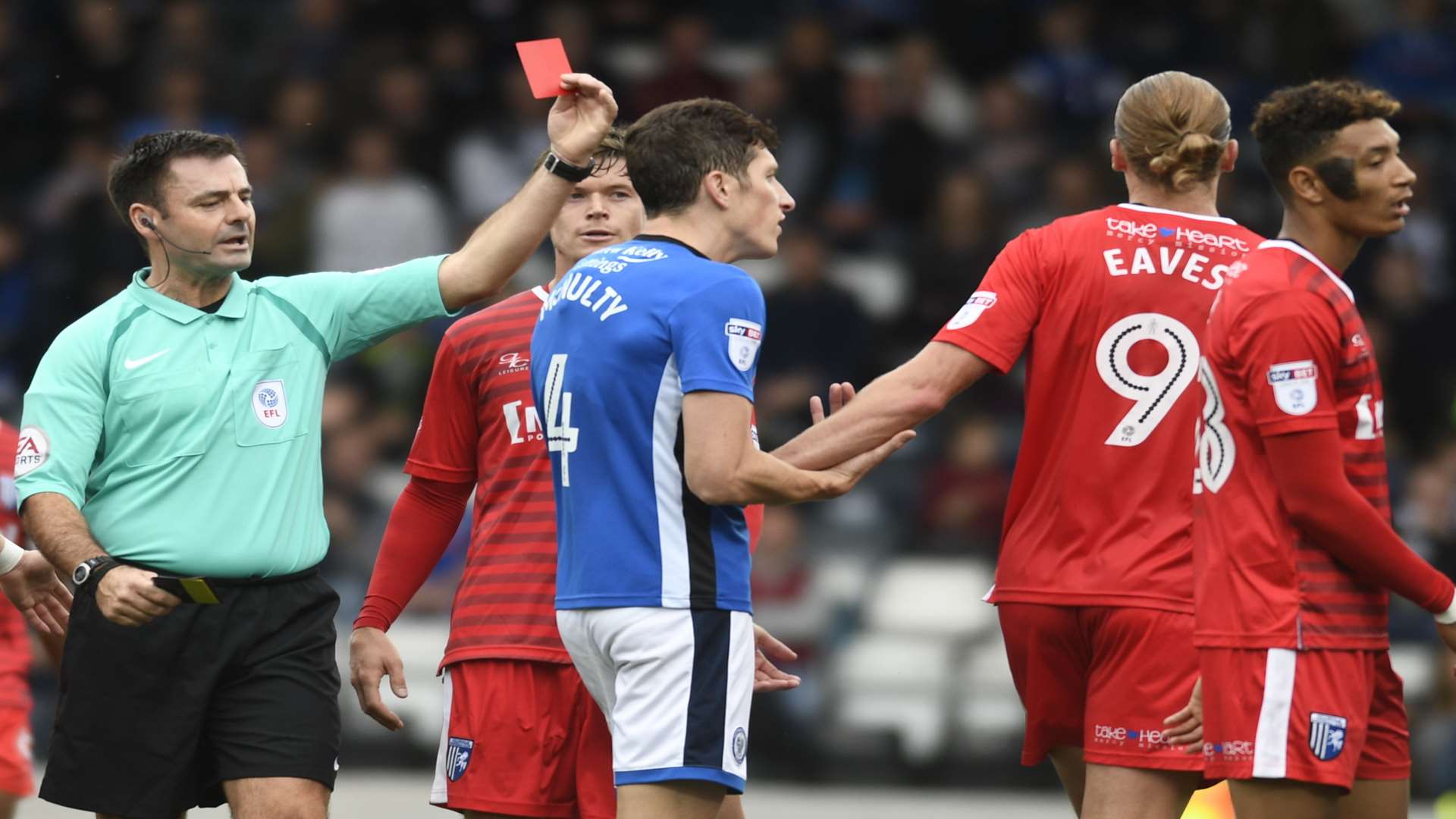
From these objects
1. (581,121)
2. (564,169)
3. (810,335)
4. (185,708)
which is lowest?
(185,708)

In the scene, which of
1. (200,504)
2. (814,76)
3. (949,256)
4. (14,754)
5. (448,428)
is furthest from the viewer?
(814,76)

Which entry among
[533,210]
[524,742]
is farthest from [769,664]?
[533,210]

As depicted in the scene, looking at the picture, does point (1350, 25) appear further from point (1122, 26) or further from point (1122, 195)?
point (1122, 195)

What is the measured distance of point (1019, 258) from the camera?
17.0 feet

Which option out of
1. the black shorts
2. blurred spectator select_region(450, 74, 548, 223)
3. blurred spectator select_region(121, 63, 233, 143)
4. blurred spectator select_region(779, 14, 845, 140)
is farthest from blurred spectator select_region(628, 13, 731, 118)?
the black shorts

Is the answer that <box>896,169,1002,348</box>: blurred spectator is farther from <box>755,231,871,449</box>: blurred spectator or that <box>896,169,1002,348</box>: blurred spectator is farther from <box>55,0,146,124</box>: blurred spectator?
<box>55,0,146,124</box>: blurred spectator

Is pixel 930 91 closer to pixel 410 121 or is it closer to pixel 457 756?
pixel 410 121

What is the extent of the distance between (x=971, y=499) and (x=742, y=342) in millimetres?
6766

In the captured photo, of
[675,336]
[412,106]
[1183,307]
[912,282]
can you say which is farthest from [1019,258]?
[412,106]

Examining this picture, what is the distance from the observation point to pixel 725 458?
4461 millimetres

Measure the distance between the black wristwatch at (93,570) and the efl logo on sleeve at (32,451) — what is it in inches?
13.1

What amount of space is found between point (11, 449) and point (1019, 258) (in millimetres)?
3706

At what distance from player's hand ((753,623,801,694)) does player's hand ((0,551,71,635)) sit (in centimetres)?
190

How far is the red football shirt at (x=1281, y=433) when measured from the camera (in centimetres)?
454
